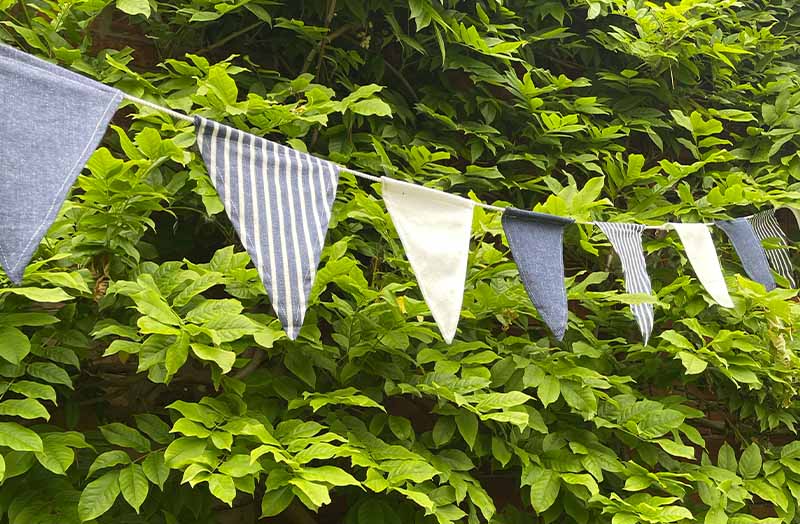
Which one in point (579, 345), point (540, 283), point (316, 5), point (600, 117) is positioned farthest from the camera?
point (600, 117)

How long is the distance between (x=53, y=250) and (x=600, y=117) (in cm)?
181

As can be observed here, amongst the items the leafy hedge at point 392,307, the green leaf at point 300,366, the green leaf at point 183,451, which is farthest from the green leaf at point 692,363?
the green leaf at point 183,451

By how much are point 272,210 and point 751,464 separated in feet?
4.89

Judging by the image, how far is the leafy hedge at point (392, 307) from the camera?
1.25m

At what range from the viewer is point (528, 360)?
63.6 inches

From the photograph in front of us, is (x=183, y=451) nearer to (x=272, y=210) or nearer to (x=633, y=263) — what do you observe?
(x=272, y=210)

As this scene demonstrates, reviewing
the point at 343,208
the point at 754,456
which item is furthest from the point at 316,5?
the point at 754,456

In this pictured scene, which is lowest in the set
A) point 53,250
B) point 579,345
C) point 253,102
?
point 579,345

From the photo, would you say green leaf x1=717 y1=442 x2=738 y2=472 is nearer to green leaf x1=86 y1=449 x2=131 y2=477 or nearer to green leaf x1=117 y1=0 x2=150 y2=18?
green leaf x1=86 y1=449 x2=131 y2=477

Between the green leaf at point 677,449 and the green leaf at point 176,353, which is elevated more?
the green leaf at point 176,353

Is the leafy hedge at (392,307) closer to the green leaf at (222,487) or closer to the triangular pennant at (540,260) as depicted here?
the green leaf at (222,487)

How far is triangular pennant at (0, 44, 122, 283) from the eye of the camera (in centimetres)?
83

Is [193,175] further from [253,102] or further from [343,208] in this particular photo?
[343,208]

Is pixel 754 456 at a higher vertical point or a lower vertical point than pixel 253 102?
lower
